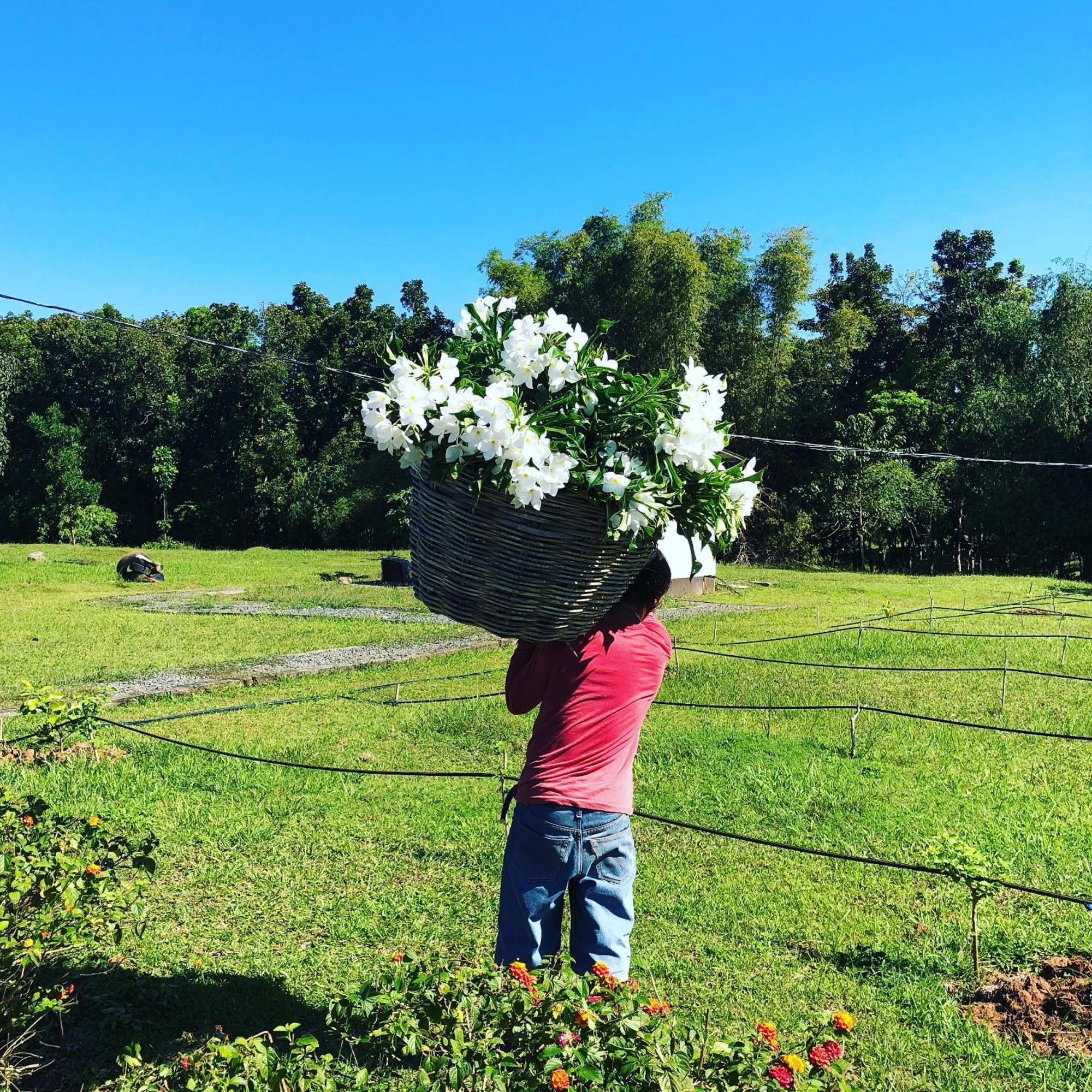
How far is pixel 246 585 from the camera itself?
716 inches

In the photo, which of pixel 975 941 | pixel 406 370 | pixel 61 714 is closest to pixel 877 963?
pixel 975 941

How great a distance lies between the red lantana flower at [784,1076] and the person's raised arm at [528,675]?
1.01m

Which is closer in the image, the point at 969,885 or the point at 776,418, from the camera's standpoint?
the point at 969,885

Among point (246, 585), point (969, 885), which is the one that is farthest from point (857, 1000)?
point (246, 585)

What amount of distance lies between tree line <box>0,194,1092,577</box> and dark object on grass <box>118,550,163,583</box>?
183 inches

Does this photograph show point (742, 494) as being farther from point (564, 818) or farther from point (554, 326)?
point (564, 818)

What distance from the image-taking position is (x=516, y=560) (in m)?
2.09

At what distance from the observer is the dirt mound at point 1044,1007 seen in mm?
3219

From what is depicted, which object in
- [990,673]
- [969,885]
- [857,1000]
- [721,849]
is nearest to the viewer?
[857,1000]

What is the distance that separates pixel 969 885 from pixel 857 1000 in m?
0.65

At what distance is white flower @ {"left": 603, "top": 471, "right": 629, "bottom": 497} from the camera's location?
6.52ft

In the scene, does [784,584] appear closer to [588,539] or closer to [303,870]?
[303,870]

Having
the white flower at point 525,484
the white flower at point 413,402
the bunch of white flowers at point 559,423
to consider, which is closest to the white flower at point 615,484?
the bunch of white flowers at point 559,423

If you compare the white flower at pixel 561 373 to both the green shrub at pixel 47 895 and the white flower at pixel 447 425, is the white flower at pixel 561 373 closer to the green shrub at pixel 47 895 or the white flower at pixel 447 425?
the white flower at pixel 447 425
